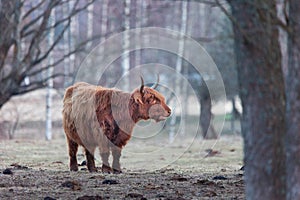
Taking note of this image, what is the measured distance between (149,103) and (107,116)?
2.28 feet

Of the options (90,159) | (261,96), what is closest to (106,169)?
(90,159)

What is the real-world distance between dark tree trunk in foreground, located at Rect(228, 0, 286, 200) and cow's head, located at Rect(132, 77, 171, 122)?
4951 millimetres

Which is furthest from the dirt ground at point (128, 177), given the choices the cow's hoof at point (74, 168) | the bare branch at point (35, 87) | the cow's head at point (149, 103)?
the bare branch at point (35, 87)

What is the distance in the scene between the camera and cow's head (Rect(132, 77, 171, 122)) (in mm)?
10805

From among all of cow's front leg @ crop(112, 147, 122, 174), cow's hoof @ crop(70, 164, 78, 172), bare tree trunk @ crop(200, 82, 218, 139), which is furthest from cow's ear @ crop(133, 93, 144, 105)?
bare tree trunk @ crop(200, 82, 218, 139)

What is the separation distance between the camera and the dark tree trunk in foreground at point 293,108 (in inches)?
232

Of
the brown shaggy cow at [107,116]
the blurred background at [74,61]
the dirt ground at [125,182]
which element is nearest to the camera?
the dirt ground at [125,182]

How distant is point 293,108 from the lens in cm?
599

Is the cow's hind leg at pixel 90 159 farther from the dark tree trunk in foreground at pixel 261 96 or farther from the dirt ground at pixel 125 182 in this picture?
the dark tree trunk in foreground at pixel 261 96

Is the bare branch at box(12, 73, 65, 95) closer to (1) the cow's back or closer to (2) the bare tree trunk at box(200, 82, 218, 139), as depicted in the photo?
(2) the bare tree trunk at box(200, 82, 218, 139)

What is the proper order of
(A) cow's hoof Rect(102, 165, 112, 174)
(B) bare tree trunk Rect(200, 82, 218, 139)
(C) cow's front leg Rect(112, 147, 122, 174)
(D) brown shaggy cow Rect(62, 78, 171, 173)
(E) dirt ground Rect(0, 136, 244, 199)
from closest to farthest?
(E) dirt ground Rect(0, 136, 244, 199)
(D) brown shaggy cow Rect(62, 78, 171, 173)
(C) cow's front leg Rect(112, 147, 122, 174)
(A) cow's hoof Rect(102, 165, 112, 174)
(B) bare tree trunk Rect(200, 82, 218, 139)

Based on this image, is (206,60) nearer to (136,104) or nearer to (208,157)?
(208,157)

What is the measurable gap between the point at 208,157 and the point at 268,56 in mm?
9506

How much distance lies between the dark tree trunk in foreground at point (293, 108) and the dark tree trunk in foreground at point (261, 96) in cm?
7
